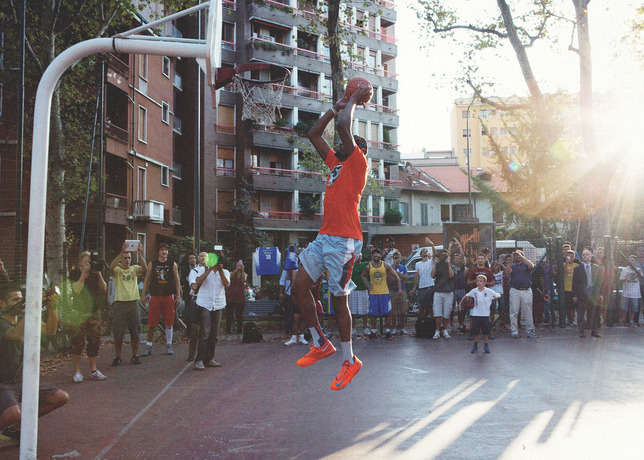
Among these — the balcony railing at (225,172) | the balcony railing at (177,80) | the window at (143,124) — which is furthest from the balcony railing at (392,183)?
the window at (143,124)

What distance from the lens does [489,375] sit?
9977mm

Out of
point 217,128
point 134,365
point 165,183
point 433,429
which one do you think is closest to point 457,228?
point 134,365

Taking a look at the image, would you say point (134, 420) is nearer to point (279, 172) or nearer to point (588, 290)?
point (588, 290)

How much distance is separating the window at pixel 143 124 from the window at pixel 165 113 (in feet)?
8.45

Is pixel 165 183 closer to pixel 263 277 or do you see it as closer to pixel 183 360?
A: pixel 263 277

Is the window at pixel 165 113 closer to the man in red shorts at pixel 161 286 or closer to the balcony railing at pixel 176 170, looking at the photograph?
the balcony railing at pixel 176 170

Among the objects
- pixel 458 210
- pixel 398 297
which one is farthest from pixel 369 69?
pixel 398 297

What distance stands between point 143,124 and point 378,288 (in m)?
21.5

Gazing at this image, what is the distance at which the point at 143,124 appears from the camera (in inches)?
1267

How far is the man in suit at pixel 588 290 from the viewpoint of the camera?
50.1 feet

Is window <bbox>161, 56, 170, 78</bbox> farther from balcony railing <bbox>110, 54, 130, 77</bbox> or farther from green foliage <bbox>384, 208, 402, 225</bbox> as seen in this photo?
green foliage <bbox>384, 208, 402, 225</bbox>

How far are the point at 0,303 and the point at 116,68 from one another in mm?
23986

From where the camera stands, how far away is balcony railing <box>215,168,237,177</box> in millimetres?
41719

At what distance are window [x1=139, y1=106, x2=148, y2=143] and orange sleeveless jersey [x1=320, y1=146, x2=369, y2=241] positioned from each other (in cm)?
2834
